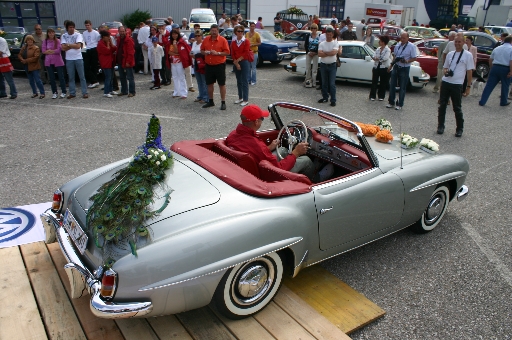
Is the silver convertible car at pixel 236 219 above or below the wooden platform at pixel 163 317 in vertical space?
above

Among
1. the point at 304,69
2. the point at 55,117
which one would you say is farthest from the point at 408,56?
the point at 55,117

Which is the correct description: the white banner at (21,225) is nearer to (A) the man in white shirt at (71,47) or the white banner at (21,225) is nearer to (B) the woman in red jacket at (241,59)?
(B) the woman in red jacket at (241,59)

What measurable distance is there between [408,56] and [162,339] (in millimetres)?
8563

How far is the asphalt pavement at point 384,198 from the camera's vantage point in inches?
137

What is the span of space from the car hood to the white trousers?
702 cm

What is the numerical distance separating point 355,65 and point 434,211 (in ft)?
27.3

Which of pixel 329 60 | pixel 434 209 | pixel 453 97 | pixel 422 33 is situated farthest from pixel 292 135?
pixel 422 33

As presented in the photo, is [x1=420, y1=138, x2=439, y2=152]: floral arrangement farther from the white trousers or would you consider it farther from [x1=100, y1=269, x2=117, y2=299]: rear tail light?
the white trousers

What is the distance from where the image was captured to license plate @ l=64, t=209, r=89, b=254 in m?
2.93

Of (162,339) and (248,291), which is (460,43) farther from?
(162,339)

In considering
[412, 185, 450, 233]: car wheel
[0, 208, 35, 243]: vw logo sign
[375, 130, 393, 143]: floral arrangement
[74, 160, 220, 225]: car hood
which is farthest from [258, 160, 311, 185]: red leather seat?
[0, 208, 35, 243]: vw logo sign

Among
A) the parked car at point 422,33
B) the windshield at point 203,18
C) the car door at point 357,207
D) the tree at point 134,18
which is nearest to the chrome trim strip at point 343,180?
the car door at point 357,207

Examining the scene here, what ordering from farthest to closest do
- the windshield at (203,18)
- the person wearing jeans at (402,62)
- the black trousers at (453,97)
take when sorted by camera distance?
the windshield at (203,18) < the person wearing jeans at (402,62) < the black trousers at (453,97)

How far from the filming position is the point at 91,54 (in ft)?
36.6
